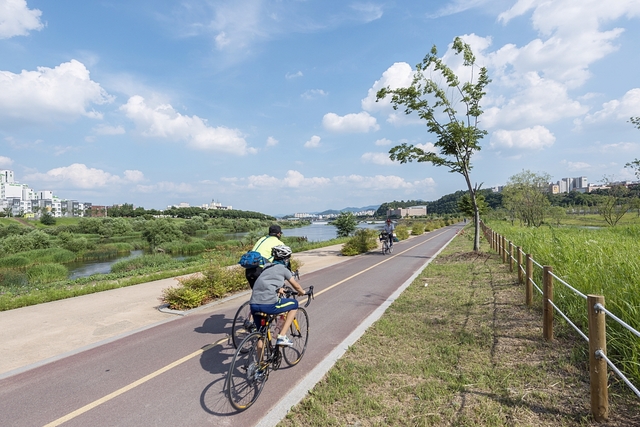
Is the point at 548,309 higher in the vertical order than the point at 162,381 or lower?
higher

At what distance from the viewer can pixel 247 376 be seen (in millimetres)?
3623

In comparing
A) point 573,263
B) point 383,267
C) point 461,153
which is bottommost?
point 383,267

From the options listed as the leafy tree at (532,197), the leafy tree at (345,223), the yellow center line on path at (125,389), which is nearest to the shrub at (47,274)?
the yellow center line on path at (125,389)

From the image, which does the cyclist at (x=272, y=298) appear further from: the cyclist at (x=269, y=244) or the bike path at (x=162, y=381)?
the bike path at (x=162, y=381)

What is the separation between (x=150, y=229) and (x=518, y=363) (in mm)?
38631

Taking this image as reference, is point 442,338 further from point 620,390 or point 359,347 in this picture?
point 620,390

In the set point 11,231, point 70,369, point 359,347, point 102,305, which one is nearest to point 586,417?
point 359,347

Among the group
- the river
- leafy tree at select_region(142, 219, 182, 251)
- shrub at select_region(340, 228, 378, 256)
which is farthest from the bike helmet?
leafy tree at select_region(142, 219, 182, 251)

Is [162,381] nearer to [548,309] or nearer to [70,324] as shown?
[70,324]

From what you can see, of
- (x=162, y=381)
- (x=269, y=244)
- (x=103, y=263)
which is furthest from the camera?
(x=103, y=263)

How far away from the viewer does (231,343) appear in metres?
5.40

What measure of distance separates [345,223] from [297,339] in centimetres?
3177

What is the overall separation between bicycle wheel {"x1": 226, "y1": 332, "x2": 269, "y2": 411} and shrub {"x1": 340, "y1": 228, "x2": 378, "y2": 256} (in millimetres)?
15395

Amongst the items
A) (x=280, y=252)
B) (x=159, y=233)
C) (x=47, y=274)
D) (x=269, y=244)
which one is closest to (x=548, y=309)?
(x=280, y=252)
